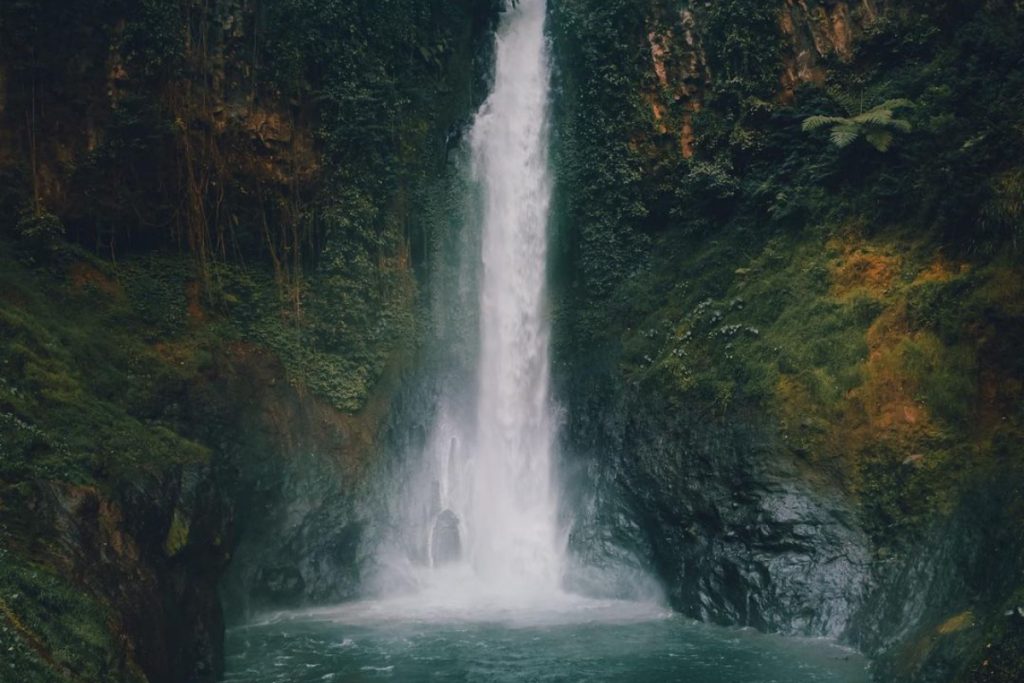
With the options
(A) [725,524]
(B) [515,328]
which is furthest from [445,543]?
(A) [725,524]

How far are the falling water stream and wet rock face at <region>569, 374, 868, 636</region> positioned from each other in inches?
27.4

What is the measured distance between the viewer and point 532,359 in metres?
23.3

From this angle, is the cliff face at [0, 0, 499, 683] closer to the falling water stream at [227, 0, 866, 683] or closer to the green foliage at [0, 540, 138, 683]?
the falling water stream at [227, 0, 866, 683]

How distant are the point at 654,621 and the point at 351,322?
420 inches

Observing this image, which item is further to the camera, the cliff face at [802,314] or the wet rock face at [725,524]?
the wet rock face at [725,524]

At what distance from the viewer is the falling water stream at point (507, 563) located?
13375 millimetres

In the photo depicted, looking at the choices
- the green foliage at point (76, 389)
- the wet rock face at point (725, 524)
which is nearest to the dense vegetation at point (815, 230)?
the wet rock face at point (725, 524)

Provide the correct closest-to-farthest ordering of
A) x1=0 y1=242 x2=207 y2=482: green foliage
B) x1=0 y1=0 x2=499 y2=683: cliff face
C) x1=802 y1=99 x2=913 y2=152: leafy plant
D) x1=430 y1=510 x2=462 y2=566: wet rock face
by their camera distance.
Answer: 1. x1=0 y1=242 x2=207 y2=482: green foliage
2. x1=0 y1=0 x2=499 y2=683: cliff face
3. x1=802 y1=99 x2=913 y2=152: leafy plant
4. x1=430 y1=510 x2=462 y2=566: wet rock face

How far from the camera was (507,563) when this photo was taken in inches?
805

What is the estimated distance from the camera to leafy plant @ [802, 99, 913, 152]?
58.0ft

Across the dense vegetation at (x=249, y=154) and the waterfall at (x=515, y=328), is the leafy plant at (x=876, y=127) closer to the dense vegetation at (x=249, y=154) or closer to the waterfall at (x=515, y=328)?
the waterfall at (x=515, y=328)

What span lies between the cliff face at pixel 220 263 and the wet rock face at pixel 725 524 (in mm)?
6192

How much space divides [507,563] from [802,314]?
29.5ft

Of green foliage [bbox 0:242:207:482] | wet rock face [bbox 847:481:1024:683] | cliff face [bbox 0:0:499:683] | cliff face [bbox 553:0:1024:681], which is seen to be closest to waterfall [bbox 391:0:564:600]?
cliff face [bbox 553:0:1024:681]
